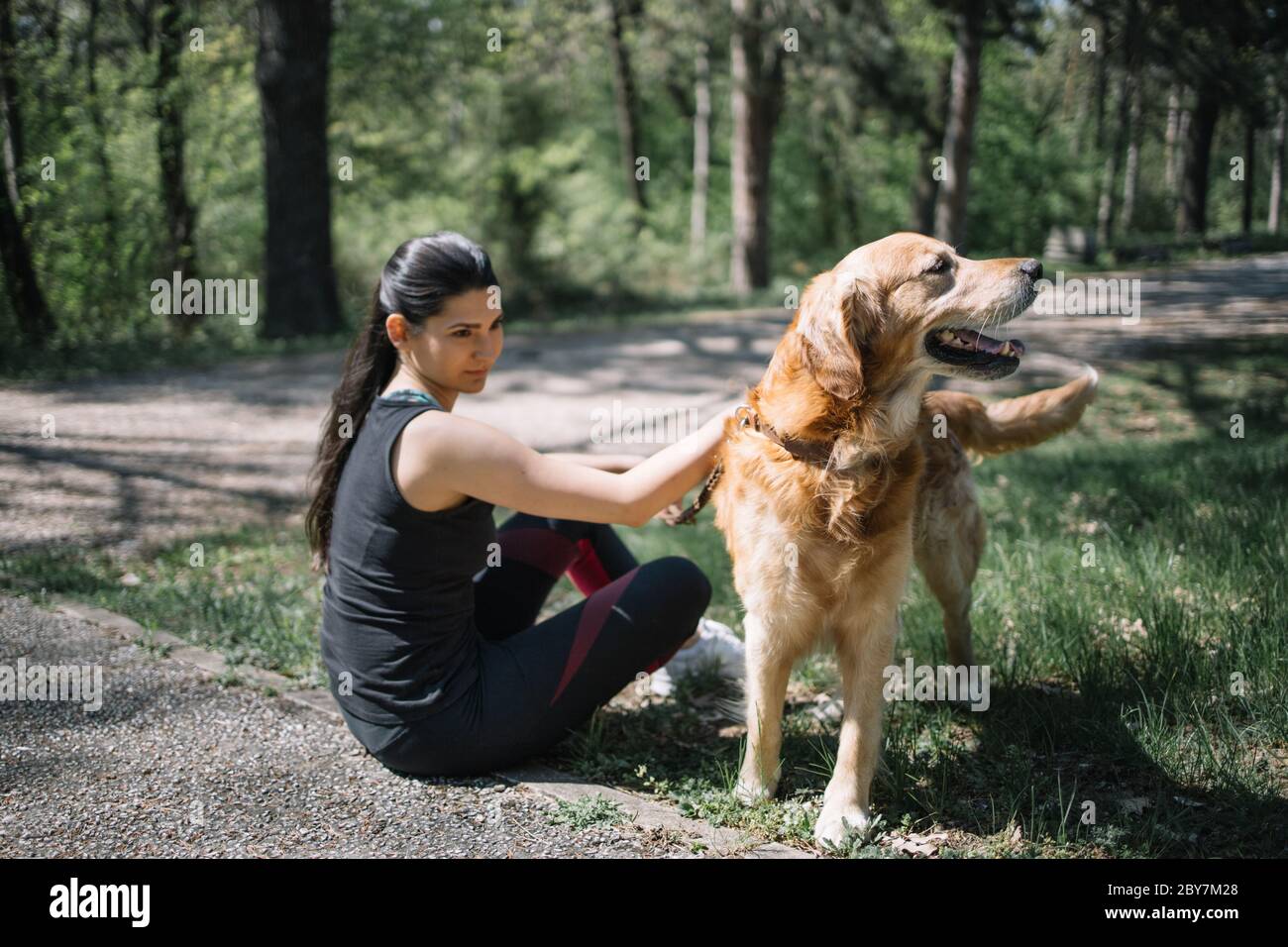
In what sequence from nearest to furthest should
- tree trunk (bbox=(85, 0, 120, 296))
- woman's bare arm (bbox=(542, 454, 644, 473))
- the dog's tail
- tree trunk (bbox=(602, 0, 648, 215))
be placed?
1. woman's bare arm (bbox=(542, 454, 644, 473))
2. the dog's tail
3. tree trunk (bbox=(85, 0, 120, 296))
4. tree trunk (bbox=(602, 0, 648, 215))

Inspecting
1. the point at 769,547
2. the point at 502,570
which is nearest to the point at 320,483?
the point at 502,570

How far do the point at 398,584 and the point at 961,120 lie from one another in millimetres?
9449

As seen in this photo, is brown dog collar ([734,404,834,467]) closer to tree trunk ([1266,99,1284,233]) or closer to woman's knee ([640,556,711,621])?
woman's knee ([640,556,711,621])

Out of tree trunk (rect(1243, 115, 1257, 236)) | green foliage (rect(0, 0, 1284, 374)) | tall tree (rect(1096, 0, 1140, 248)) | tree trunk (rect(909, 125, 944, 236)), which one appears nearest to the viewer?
tree trunk (rect(1243, 115, 1257, 236))

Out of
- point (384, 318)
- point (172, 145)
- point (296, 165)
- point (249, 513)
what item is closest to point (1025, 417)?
point (384, 318)

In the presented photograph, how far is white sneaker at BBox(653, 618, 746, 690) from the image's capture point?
3.89 metres

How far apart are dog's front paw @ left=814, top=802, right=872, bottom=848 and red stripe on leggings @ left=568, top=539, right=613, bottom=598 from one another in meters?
1.30

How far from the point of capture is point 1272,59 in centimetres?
702

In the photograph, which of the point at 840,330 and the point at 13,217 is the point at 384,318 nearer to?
the point at 840,330

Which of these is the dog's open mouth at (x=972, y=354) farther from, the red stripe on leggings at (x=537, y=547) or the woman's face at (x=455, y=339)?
the red stripe on leggings at (x=537, y=547)

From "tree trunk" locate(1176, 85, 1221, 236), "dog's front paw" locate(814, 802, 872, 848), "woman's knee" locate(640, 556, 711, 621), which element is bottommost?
"dog's front paw" locate(814, 802, 872, 848)

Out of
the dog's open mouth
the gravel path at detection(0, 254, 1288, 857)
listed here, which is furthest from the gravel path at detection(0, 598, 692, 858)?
the dog's open mouth

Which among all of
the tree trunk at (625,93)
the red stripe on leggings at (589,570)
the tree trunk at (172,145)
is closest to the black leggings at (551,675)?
the red stripe on leggings at (589,570)

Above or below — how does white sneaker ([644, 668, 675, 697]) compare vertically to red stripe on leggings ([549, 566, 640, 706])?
below
